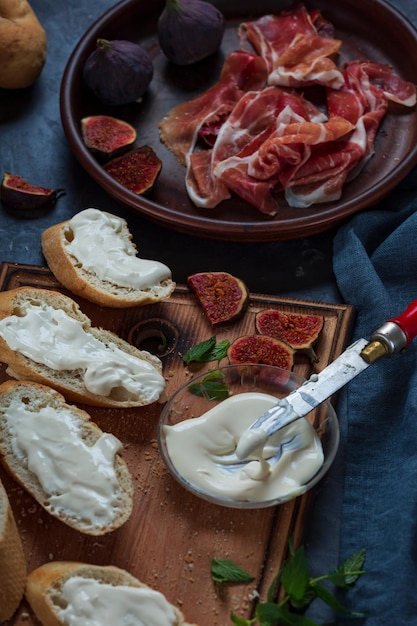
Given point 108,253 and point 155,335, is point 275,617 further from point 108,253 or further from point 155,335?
point 108,253

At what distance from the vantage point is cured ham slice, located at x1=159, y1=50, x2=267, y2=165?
380 cm

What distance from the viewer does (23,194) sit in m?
3.67

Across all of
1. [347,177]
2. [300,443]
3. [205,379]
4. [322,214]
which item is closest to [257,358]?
[205,379]

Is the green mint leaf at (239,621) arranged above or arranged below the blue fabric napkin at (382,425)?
below

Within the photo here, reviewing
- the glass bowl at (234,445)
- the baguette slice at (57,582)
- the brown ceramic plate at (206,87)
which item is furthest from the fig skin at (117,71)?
the baguette slice at (57,582)

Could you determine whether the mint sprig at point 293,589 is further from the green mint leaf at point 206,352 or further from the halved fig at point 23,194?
the halved fig at point 23,194

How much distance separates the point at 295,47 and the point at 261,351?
152cm

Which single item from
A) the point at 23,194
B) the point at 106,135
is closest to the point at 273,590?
the point at 23,194

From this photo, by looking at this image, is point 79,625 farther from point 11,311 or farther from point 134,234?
point 134,234

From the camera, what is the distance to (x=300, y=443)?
2.82m

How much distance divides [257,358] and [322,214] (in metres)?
0.69

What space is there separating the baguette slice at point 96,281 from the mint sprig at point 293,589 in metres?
0.98

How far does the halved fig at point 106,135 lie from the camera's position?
3717 millimetres

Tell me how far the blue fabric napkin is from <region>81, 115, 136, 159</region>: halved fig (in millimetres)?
981
